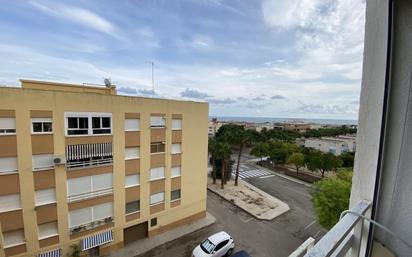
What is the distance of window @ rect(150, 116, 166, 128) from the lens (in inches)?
403

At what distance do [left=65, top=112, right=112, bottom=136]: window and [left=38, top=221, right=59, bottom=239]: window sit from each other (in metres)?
3.68

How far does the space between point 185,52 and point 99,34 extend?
474 cm

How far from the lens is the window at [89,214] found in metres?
8.88

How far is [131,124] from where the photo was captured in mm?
9672

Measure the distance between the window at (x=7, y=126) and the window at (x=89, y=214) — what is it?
375cm

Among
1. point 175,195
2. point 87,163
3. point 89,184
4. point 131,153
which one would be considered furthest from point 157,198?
point 87,163

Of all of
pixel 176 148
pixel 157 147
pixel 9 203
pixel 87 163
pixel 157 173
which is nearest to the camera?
pixel 9 203

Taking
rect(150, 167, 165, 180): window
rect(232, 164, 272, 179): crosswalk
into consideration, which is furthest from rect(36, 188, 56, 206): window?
rect(232, 164, 272, 179): crosswalk

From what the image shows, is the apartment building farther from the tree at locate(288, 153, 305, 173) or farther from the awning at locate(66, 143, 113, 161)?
the tree at locate(288, 153, 305, 173)

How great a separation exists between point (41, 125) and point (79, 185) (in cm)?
273

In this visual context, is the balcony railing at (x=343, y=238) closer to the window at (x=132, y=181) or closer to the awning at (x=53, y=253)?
the window at (x=132, y=181)

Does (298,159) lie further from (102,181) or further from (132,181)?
(102,181)

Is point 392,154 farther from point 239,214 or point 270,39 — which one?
point 239,214

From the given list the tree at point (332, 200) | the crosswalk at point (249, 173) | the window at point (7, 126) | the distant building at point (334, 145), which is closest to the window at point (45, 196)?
the window at point (7, 126)
